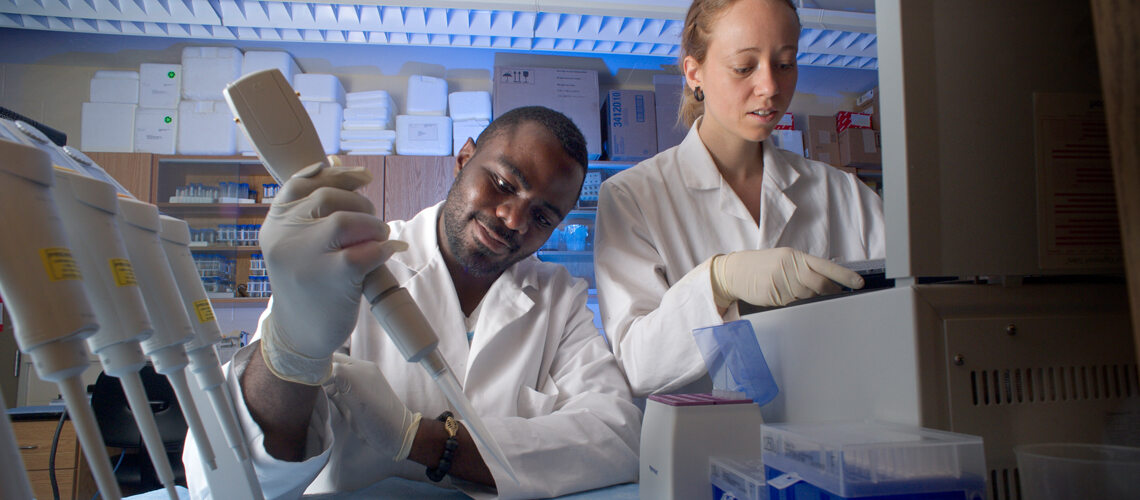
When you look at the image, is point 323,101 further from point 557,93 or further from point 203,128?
point 557,93

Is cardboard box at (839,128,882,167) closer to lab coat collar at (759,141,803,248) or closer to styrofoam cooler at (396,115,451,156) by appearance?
styrofoam cooler at (396,115,451,156)

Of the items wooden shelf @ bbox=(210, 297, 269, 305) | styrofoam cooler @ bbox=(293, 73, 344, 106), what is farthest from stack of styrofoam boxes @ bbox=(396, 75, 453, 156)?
wooden shelf @ bbox=(210, 297, 269, 305)

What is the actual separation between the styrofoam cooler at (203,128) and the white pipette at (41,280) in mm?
3860

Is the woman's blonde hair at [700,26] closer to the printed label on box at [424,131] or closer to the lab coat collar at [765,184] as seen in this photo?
the lab coat collar at [765,184]

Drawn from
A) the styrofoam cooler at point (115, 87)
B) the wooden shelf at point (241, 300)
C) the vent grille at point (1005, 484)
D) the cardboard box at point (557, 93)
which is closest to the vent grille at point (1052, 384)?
the vent grille at point (1005, 484)

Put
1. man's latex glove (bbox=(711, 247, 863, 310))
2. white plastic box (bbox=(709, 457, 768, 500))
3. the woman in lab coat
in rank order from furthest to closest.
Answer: the woman in lab coat
man's latex glove (bbox=(711, 247, 863, 310))
white plastic box (bbox=(709, 457, 768, 500))

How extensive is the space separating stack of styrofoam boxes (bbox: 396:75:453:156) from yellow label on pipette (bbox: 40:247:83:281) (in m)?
3.71

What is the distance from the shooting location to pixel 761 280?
95 centimetres

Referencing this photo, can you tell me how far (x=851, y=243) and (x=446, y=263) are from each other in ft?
3.23

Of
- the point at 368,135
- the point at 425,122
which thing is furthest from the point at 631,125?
the point at 368,135

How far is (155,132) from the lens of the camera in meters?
3.80

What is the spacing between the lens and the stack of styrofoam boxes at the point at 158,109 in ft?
12.5

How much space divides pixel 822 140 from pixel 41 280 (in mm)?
4483

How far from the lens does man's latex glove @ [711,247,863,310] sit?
87cm
